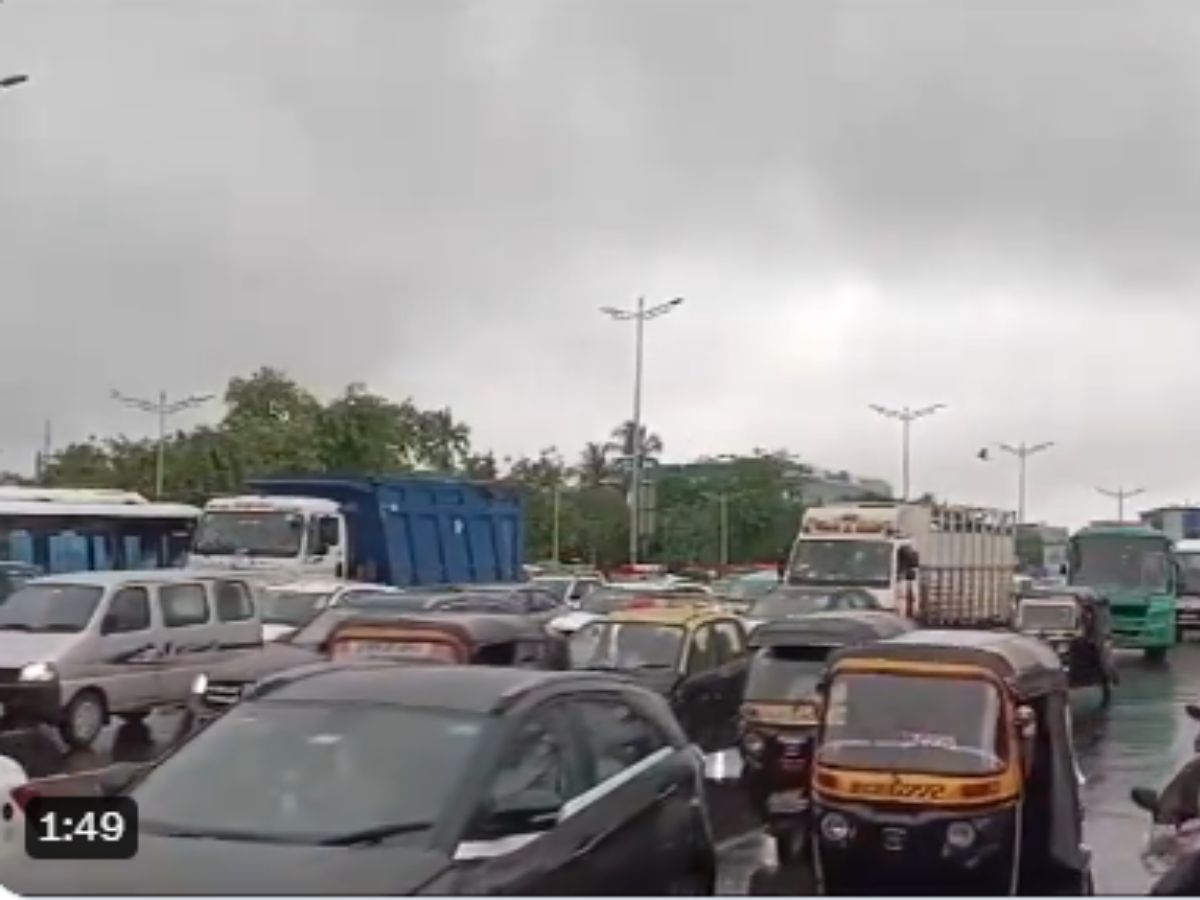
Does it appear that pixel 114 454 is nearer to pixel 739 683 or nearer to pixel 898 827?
pixel 739 683

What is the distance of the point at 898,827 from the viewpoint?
9547 mm

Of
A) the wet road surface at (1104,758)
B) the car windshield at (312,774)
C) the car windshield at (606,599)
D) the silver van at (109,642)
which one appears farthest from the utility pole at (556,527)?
the car windshield at (312,774)

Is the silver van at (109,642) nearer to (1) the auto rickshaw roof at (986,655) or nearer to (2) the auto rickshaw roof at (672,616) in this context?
(2) the auto rickshaw roof at (672,616)

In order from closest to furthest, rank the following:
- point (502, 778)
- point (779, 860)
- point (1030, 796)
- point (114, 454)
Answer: point (502, 778) → point (1030, 796) → point (779, 860) → point (114, 454)

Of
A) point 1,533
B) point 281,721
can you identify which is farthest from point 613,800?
point 1,533

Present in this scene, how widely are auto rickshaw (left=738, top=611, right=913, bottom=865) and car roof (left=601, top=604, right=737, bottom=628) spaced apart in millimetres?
1526

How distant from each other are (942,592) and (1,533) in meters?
15.0

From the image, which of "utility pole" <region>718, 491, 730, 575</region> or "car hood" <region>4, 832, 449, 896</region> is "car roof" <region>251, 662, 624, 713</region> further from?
"utility pole" <region>718, 491, 730, 575</region>

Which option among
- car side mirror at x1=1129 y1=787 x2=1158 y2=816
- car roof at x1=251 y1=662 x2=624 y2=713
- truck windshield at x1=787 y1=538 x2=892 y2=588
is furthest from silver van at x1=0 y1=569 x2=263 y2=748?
truck windshield at x1=787 y1=538 x2=892 y2=588

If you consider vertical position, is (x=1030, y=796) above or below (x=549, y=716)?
below

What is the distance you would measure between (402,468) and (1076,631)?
39.8 metres

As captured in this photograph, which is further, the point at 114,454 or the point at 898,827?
the point at 114,454

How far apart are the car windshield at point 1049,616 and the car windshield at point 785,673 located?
11.2 meters

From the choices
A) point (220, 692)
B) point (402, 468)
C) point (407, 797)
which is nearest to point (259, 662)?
point (220, 692)
